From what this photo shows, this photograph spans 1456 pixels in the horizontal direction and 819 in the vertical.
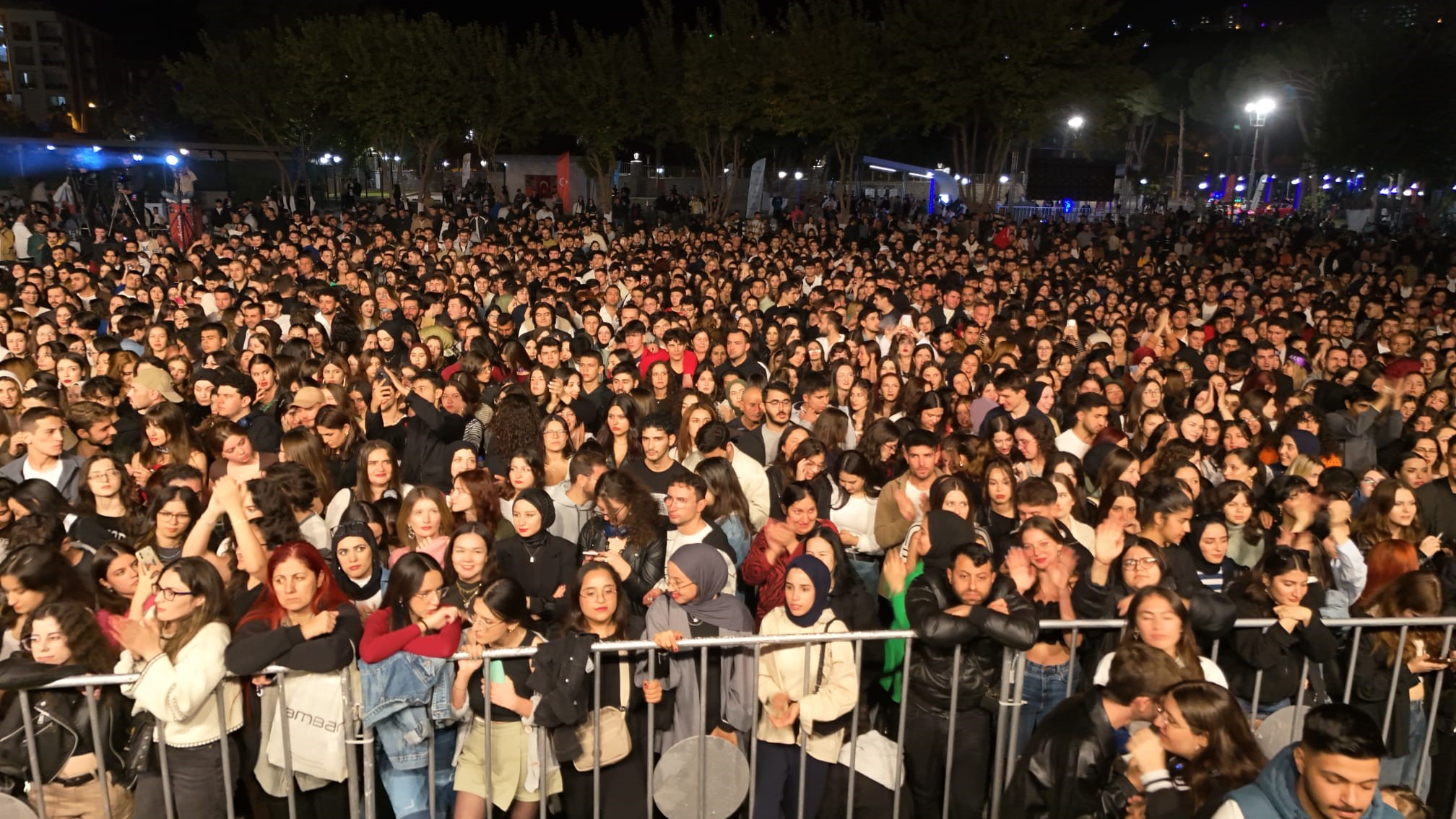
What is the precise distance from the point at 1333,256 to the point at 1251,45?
39470mm

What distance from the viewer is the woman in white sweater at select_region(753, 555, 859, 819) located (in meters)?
4.41

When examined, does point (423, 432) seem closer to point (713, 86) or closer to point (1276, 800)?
point (1276, 800)

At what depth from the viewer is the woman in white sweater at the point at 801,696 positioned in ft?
14.5

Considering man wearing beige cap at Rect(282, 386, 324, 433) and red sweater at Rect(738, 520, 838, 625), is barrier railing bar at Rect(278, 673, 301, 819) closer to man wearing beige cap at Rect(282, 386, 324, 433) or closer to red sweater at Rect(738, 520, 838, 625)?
red sweater at Rect(738, 520, 838, 625)

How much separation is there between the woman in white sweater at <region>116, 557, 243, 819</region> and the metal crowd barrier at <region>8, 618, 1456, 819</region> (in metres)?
0.07

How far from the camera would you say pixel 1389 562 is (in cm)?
549

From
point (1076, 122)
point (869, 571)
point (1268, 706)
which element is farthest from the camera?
point (1076, 122)

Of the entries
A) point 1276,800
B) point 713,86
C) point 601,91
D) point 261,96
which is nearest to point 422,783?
point 1276,800

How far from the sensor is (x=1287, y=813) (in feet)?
10.5

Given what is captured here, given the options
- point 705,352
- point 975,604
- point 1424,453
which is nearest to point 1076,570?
point 975,604

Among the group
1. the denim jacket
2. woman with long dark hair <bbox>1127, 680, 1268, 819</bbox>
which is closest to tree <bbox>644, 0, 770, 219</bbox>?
the denim jacket

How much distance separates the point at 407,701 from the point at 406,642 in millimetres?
223

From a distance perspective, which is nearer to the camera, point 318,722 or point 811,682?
point 318,722

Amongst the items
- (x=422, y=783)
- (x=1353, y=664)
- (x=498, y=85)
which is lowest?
(x=422, y=783)
